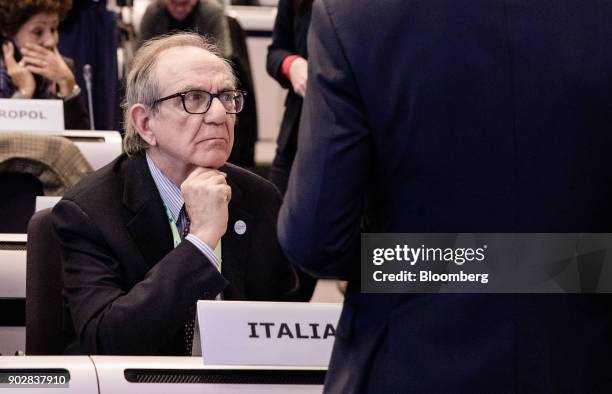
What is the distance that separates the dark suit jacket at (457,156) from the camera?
1.66 m

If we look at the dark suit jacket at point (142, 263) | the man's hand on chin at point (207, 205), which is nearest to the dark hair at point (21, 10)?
→ the dark suit jacket at point (142, 263)

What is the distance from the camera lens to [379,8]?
166 cm

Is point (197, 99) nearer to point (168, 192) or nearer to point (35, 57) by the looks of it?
point (168, 192)

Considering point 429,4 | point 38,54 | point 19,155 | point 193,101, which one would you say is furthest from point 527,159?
point 38,54

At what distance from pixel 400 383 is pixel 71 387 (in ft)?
2.45

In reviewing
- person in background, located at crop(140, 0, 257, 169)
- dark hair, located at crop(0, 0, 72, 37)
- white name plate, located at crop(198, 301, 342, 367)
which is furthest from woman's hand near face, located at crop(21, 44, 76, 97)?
white name plate, located at crop(198, 301, 342, 367)

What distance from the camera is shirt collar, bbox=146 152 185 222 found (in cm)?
283

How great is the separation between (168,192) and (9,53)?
1979 mm

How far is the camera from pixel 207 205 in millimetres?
2666

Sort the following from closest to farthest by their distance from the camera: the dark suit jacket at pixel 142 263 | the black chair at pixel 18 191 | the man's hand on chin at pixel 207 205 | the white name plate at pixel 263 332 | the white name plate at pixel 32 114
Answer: the white name plate at pixel 263 332
the dark suit jacket at pixel 142 263
the man's hand on chin at pixel 207 205
the black chair at pixel 18 191
the white name plate at pixel 32 114

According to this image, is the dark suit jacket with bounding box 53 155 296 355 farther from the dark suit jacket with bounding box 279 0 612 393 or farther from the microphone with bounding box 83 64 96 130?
the microphone with bounding box 83 64 96 130

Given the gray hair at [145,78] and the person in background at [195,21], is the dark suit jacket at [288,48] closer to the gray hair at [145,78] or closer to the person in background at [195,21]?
the gray hair at [145,78]

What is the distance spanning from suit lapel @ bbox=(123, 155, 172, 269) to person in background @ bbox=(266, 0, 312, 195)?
1304 mm

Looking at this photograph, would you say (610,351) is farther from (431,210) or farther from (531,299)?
(431,210)
